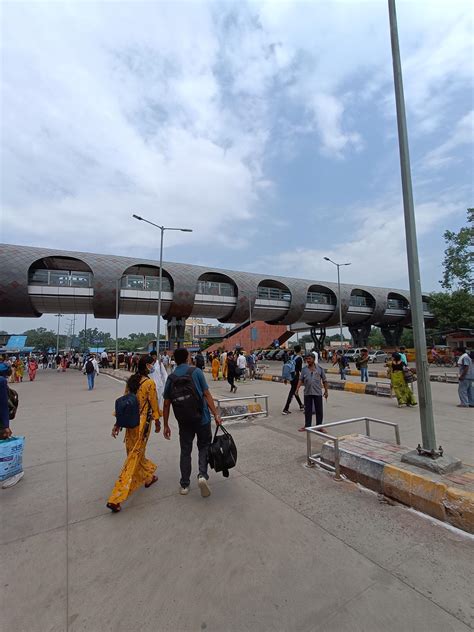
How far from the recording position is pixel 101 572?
2236 mm

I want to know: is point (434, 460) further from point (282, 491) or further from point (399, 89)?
point (399, 89)

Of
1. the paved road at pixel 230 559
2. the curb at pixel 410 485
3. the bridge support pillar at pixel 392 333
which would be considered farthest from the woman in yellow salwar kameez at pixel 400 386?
the bridge support pillar at pixel 392 333

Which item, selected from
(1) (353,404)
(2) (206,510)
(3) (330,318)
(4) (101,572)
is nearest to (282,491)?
(2) (206,510)

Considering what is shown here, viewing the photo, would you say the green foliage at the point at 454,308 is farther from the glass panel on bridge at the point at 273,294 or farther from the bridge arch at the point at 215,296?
the bridge arch at the point at 215,296

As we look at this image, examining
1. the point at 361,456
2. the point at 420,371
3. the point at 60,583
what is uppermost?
the point at 420,371

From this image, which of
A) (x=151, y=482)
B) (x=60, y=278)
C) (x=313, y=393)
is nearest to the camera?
(x=151, y=482)

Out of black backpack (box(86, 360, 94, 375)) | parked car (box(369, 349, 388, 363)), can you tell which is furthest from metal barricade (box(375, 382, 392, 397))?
parked car (box(369, 349, 388, 363))

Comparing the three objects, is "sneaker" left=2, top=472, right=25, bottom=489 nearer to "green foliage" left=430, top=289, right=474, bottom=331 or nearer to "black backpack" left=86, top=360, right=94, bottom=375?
"black backpack" left=86, top=360, right=94, bottom=375

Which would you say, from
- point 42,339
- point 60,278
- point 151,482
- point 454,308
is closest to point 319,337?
point 454,308

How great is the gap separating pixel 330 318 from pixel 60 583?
4485 cm

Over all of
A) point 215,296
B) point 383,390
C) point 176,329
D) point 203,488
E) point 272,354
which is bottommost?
point 203,488

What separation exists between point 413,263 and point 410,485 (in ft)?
8.56

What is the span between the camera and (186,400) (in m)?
3.28

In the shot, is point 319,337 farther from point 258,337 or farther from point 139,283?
point 139,283
